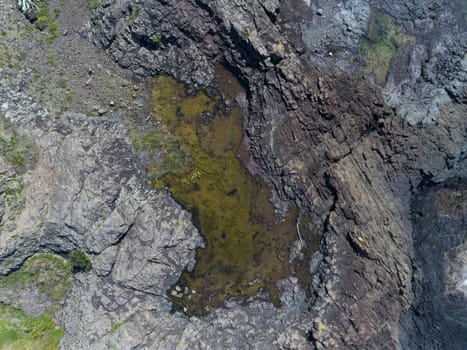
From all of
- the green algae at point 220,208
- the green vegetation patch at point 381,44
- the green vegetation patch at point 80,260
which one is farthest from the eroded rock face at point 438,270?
the green vegetation patch at point 80,260

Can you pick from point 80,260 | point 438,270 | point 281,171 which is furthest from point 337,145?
point 80,260

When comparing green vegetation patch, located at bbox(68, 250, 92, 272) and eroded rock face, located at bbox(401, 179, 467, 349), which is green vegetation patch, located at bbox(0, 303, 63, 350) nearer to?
green vegetation patch, located at bbox(68, 250, 92, 272)

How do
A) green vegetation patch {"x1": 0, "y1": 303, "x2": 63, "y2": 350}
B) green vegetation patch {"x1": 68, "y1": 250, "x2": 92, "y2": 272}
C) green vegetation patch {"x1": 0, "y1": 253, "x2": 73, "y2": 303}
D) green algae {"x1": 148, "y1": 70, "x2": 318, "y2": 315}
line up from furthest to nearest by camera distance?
green algae {"x1": 148, "y1": 70, "x2": 318, "y2": 315} → green vegetation patch {"x1": 68, "y1": 250, "x2": 92, "y2": 272} → green vegetation patch {"x1": 0, "y1": 253, "x2": 73, "y2": 303} → green vegetation patch {"x1": 0, "y1": 303, "x2": 63, "y2": 350}

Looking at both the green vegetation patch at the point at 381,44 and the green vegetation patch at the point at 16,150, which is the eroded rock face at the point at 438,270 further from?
the green vegetation patch at the point at 16,150

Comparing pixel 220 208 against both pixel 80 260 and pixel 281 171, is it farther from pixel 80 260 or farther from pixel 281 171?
pixel 80 260

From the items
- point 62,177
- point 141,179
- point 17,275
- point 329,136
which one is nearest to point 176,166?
point 141,179

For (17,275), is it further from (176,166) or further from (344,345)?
(344,345)

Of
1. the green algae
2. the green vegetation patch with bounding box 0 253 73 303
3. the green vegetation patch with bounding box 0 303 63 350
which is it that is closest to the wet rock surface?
the green vegetation patch with bounding box 0 253 73 303
